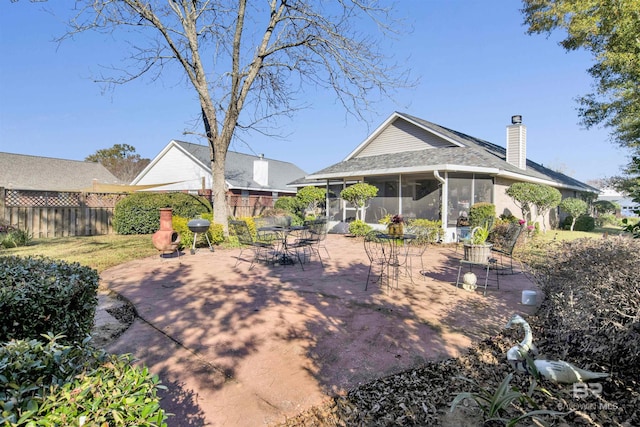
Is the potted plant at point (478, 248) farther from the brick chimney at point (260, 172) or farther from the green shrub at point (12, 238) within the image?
the brick chimney at point (260, 172)

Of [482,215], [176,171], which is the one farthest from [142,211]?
[482,215]

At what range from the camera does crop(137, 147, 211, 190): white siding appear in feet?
75.4

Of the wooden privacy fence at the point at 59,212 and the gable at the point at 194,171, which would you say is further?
the gable at the point at 194,171

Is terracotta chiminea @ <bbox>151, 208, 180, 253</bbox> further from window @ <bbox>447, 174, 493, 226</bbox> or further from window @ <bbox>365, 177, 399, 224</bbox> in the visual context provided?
window @ <bbox>447, 174, 493, 226</bbox>

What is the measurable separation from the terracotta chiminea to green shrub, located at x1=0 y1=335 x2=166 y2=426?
694 cm

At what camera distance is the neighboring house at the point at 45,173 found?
2206cm

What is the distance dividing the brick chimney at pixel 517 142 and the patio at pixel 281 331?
9976mm

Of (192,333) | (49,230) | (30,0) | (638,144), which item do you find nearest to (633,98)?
(638,144)

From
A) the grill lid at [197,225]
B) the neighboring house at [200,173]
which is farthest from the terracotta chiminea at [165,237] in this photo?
the neighboring house at [200,173]

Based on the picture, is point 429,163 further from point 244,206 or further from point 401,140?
point 244,206

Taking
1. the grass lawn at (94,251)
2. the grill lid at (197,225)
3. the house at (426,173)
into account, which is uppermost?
the house at (426,173)

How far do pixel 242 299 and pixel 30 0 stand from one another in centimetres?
976

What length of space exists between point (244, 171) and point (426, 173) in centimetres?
1609

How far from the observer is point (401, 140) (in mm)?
15734
